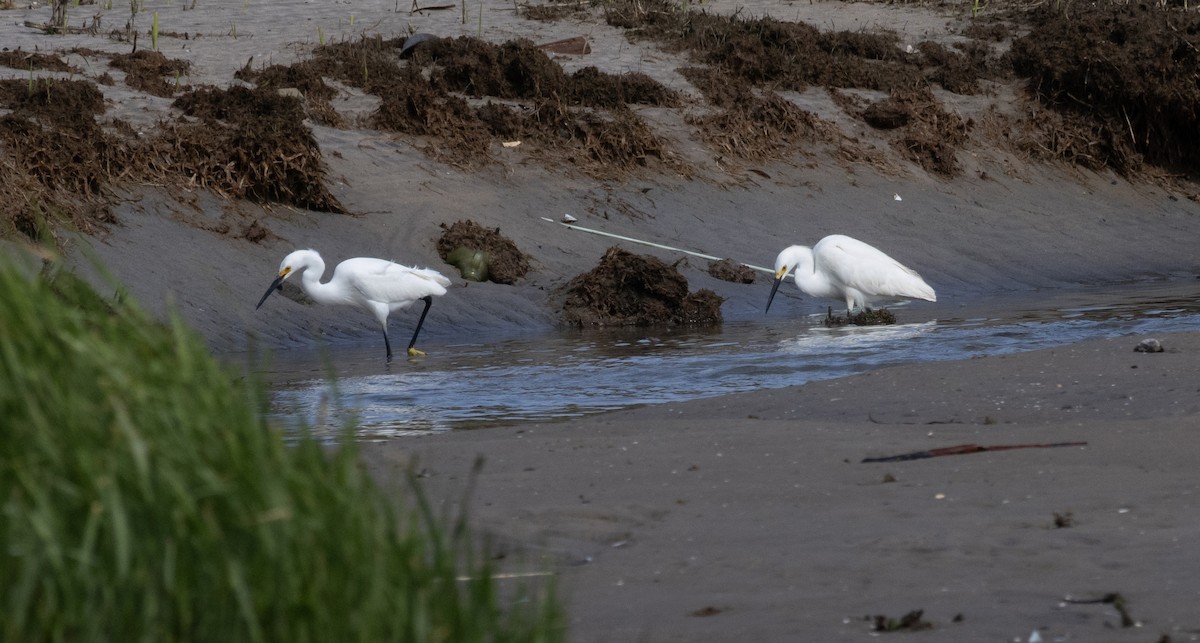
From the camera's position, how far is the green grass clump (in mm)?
2020

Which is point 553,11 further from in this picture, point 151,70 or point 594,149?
point 151,70

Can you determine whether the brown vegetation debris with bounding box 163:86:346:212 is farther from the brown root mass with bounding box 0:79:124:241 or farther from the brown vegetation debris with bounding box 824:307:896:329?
the brown vegetation debris with bounding box 824:307:896:329

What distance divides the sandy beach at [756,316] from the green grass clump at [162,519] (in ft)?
0.80

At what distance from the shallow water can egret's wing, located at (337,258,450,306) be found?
21.2 inches

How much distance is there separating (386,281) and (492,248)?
2.38m

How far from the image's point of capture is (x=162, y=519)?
6.70ft

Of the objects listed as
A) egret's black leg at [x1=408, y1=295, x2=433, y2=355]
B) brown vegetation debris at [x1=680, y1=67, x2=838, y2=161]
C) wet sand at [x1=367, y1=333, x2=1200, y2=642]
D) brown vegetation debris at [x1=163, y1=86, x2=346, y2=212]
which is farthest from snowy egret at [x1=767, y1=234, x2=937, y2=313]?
wet sand at [x1=367, y1=333, x2=1200, y2=642]

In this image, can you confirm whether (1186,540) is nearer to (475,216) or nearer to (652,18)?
(475,216)

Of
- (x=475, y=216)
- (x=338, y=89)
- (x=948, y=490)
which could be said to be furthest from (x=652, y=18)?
(x=948, y=490)

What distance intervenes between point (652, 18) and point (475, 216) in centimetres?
818

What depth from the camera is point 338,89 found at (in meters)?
18.3

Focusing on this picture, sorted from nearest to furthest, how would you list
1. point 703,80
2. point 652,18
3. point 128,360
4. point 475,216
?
point 128,360, point 475,216, point 703,80, point 652,18

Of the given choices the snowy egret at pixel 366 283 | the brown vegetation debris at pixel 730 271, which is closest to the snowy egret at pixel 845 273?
the brown vegetation debris at pixel 730 271

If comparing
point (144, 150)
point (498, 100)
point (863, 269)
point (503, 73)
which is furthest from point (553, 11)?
point (863, 269)
